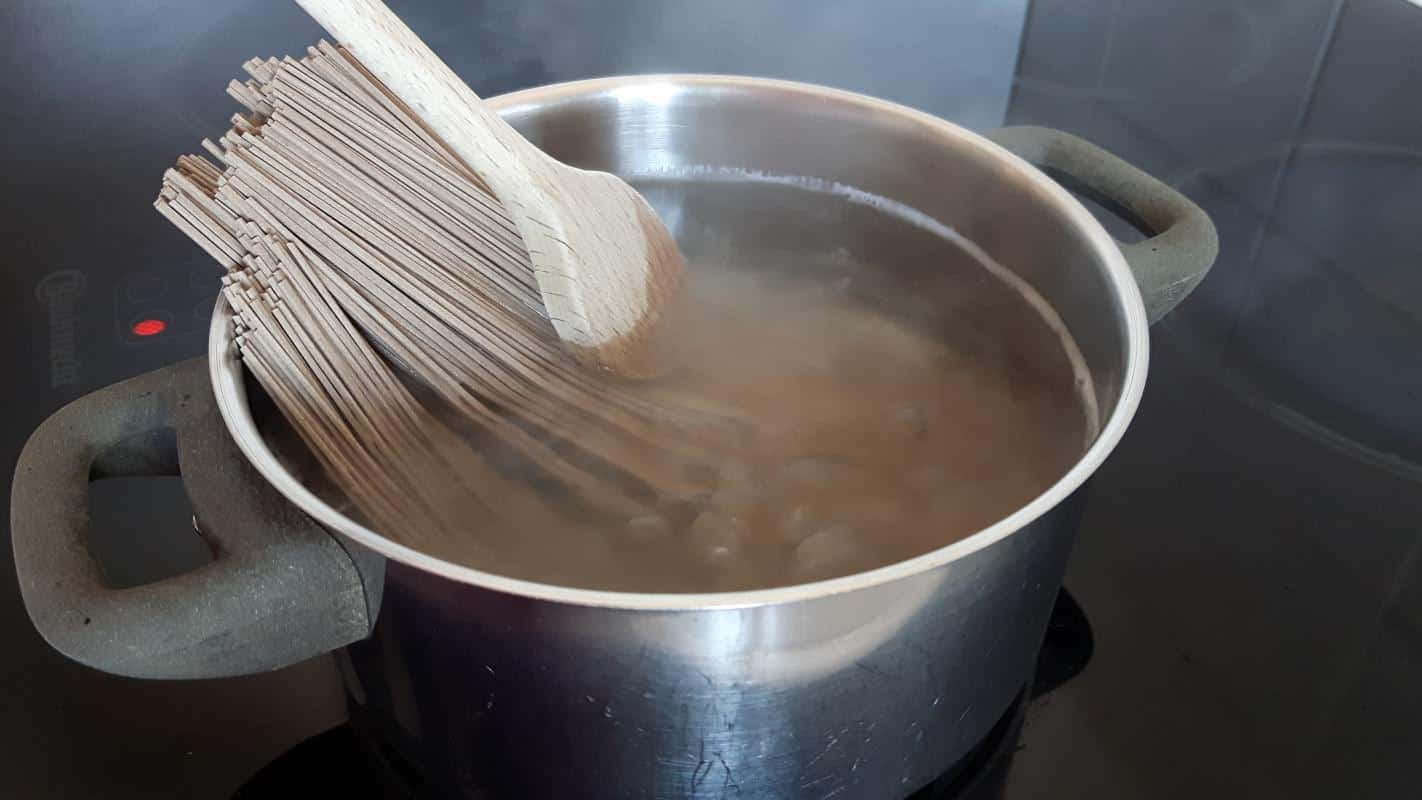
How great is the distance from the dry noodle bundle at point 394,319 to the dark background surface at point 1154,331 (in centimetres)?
13

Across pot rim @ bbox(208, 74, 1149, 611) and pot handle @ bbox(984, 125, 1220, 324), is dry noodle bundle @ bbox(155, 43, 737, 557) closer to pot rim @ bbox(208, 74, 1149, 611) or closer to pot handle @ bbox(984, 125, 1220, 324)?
pot rim @ bbox(208, 74, 1149, 611)

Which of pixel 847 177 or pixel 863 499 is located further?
pixel 847 177

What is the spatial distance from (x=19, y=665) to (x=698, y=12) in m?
0.66

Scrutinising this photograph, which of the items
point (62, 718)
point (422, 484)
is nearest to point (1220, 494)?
point (422, 484)

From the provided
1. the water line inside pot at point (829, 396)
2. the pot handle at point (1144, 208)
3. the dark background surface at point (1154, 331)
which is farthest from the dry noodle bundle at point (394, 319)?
the pot handle at point (1144, 208)

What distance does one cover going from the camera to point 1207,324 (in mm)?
807

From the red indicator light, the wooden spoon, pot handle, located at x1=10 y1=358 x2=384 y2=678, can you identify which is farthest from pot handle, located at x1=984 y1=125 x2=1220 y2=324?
the red indicator light

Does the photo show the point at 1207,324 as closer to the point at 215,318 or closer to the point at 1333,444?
the point at 1333,444

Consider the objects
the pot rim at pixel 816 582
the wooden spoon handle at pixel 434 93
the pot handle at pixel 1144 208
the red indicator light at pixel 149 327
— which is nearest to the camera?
the pot rim at pixel 816 582

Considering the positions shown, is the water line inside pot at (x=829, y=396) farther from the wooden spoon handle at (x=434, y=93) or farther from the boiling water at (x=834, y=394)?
the wooden spoon handle at (x=434, y=93)

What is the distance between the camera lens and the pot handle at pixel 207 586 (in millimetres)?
416

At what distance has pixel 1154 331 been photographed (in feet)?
2.64

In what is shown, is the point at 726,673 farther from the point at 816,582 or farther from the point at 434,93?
Answer: the point at 434,93

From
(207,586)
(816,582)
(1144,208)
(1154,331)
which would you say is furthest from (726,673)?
(1154,331)
